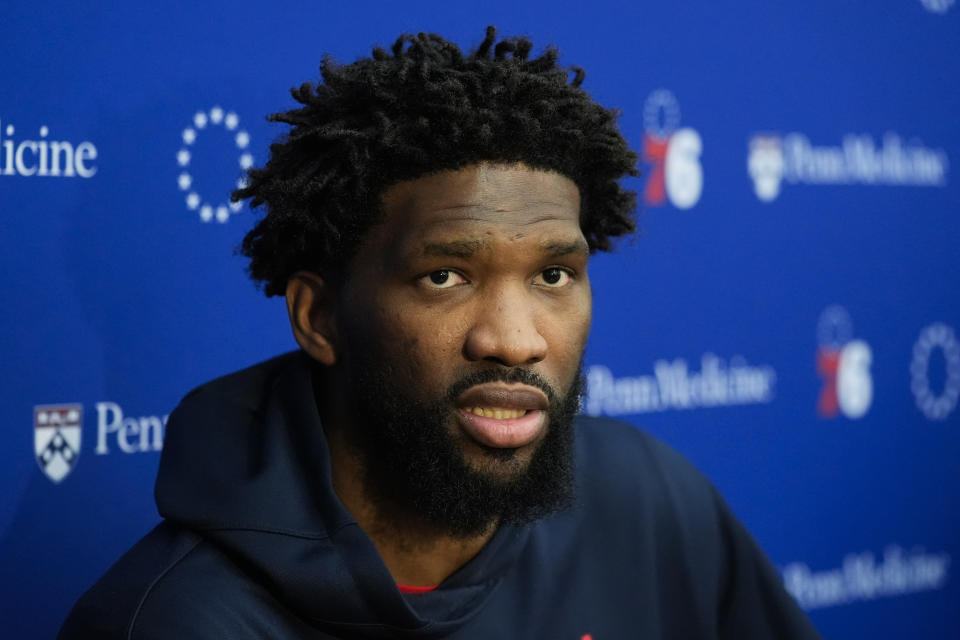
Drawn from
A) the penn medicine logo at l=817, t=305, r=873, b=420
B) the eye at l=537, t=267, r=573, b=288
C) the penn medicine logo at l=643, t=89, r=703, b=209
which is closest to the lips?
the eye at l=537, t=267, r=573, b=288

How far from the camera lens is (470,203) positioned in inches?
41.1

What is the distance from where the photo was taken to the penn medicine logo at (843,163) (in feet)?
6.35

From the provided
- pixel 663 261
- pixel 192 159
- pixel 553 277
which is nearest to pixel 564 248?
pixel 553 277

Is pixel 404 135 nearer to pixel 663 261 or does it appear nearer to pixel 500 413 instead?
pixel 500 413

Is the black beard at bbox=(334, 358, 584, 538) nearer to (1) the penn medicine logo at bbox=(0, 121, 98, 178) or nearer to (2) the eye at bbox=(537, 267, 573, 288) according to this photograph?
(2) the eye at bbox=(537, 267, 573, 288)

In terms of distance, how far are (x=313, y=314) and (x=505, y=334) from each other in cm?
23

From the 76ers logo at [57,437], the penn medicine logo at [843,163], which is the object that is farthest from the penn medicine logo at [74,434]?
the penn medicine logo at [843,163]

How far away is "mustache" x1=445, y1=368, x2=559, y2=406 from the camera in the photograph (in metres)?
1.03

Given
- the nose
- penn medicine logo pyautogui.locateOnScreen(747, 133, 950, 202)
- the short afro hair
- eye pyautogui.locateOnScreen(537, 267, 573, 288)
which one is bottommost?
the nose

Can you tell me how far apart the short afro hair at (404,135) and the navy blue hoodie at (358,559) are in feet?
0.53

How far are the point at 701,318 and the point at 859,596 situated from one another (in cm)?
63

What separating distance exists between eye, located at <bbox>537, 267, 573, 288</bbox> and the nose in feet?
0.16

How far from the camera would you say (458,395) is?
3.43ft

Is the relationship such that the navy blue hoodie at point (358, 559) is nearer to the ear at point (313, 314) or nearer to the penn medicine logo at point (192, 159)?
the ear at point (313, 314)
